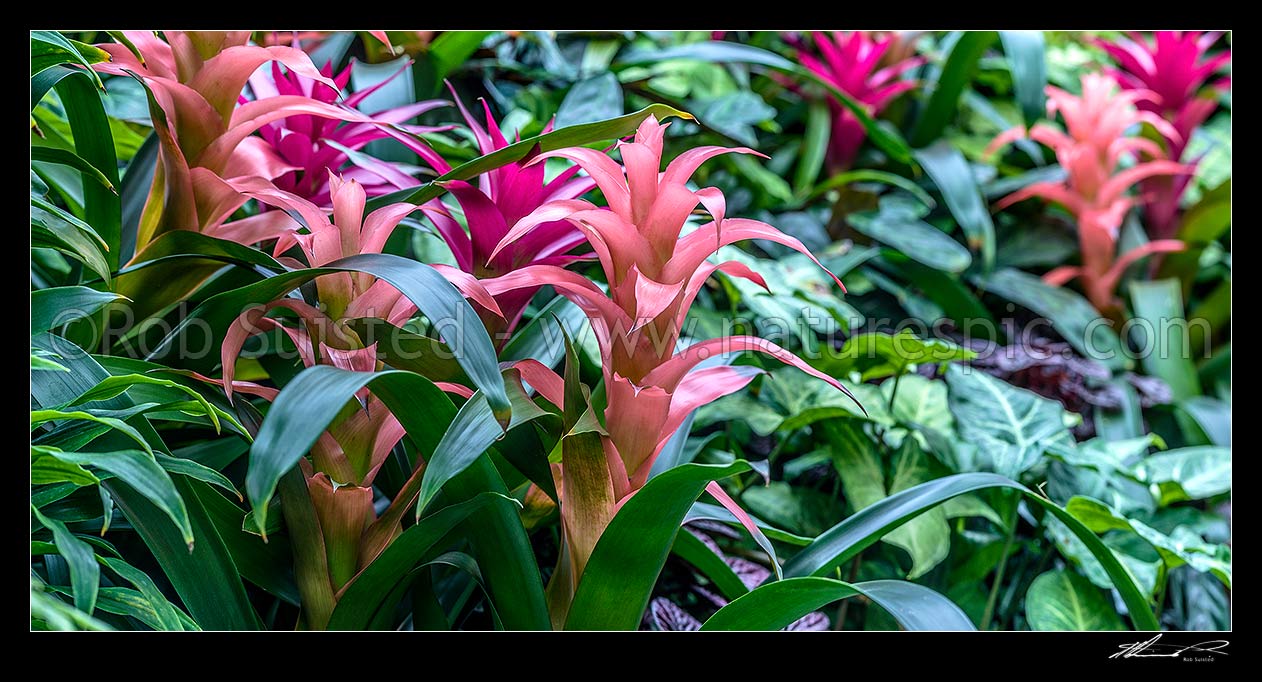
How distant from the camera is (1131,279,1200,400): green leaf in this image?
1.54m

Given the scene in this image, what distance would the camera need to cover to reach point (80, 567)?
0.49 m

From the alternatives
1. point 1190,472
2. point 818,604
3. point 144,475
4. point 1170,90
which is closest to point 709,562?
point 818,604

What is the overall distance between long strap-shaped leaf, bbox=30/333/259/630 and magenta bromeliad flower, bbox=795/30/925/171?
1.33 m

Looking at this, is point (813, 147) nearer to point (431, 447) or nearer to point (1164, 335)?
point (1164, 335)

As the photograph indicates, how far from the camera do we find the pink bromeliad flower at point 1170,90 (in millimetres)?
1688

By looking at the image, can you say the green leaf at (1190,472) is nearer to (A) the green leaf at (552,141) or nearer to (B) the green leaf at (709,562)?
(B) the green leaf at (709,562)

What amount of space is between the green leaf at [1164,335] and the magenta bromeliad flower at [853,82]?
592 mm

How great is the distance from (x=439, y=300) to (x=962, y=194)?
3.94 ft
